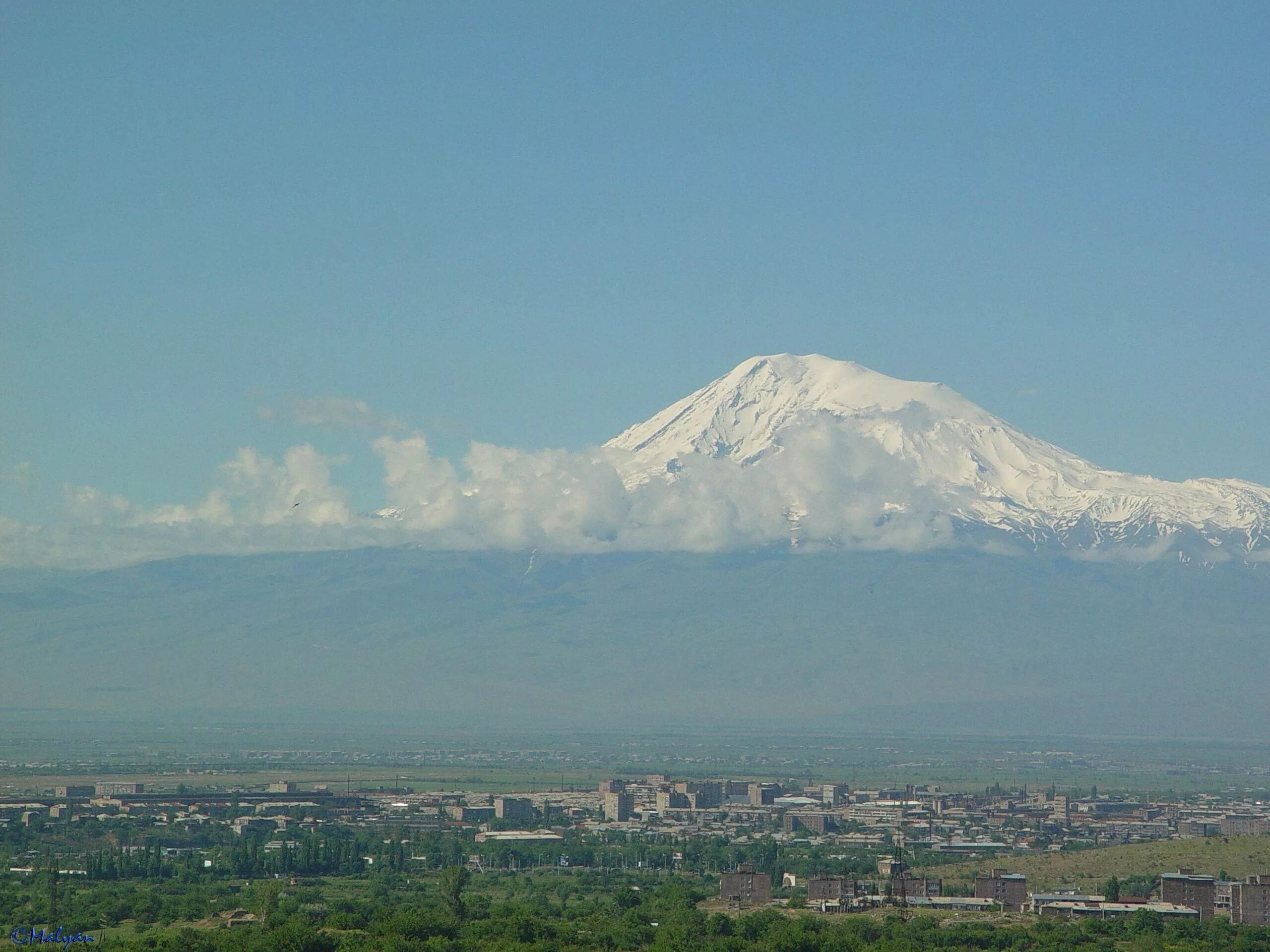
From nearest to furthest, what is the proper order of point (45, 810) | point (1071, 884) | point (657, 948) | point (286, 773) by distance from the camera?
point (657, 948)
point (1071, 884)
point (45, 810)
point (286, 773)

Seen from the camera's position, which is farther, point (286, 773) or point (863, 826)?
point (286, 773)

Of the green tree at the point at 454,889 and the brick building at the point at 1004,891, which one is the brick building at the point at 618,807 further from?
the green tree at the point at 454,889

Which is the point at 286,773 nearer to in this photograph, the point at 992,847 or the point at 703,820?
the point at 703,820

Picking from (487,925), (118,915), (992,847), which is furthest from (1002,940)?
(992,847)

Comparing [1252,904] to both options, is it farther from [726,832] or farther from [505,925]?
[726,832]

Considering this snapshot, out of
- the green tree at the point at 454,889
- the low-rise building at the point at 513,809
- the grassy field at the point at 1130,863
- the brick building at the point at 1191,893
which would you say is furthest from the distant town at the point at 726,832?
the green tree at the point at 454,889

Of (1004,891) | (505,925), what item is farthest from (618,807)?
(505,925)
